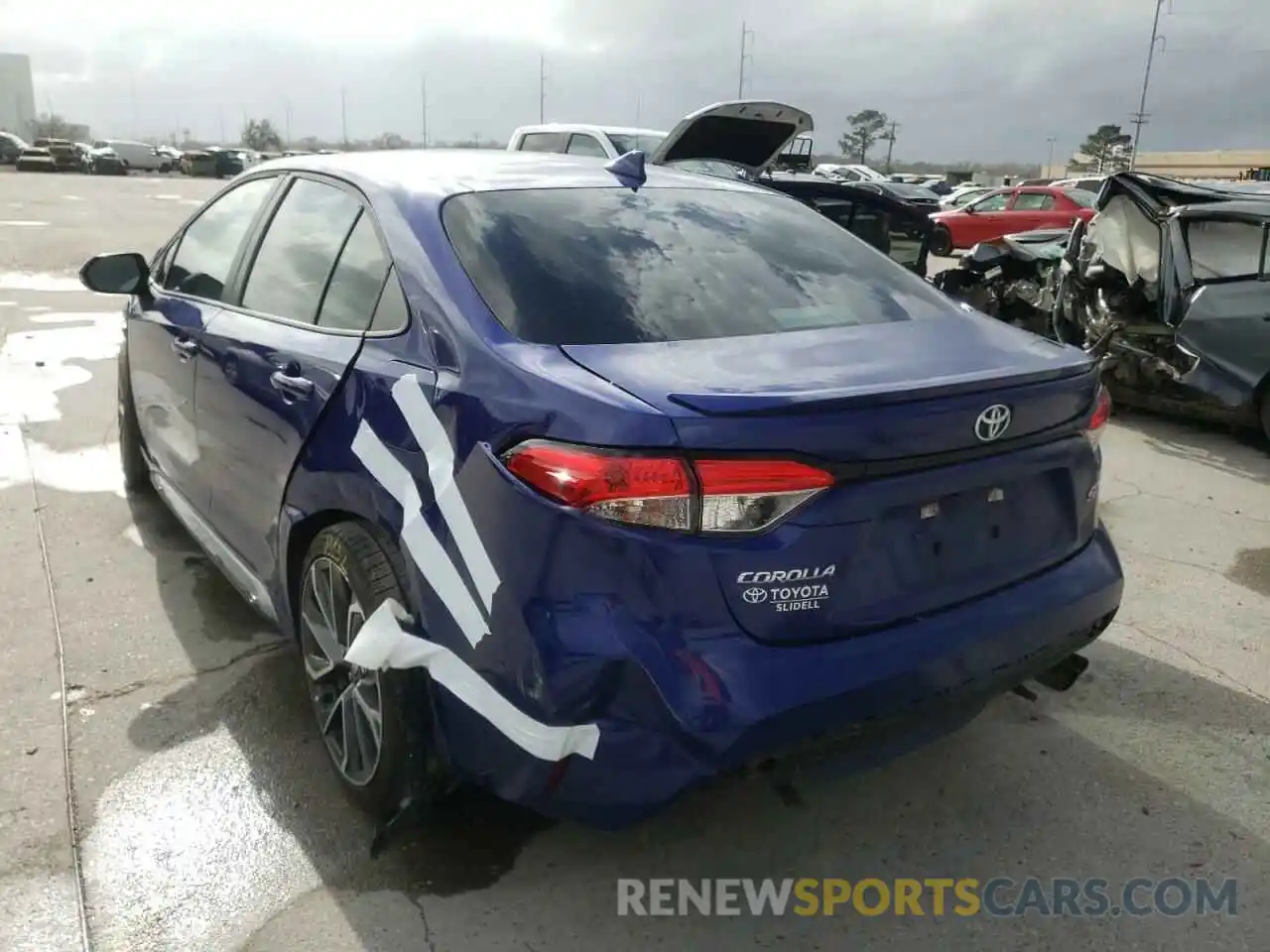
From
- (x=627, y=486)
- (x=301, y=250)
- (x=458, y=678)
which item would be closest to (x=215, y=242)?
(x=301, y=250)

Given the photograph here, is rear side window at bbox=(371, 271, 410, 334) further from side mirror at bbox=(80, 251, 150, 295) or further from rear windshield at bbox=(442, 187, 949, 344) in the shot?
side mirror at bbox=(80, 251, 150, 295)

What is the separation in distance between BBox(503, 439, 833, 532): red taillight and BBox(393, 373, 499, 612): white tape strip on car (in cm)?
23

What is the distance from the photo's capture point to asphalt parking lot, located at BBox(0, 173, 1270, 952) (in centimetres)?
235

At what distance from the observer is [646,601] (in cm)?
194

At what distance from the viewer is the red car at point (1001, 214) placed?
18906mm

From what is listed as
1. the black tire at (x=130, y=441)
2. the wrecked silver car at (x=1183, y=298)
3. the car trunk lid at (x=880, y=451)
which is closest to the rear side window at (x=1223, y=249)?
the wrecked silver car at (x=1183, y=298)

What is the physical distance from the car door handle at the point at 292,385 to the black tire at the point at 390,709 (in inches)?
15.3

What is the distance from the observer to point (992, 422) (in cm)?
221

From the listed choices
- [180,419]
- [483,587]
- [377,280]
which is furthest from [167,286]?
[483,587]

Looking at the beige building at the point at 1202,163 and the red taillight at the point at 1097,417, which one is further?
the beige building at the point at 1202,163

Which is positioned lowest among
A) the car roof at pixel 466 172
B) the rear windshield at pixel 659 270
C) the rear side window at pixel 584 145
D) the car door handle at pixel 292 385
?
the car door handle at pixel 292 385

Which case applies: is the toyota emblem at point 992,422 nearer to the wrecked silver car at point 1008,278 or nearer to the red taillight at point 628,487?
the red taillight at point 628,487

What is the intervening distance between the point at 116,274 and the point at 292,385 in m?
1.72

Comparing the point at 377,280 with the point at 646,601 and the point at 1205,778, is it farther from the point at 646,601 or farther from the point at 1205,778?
the point at 1205,778
